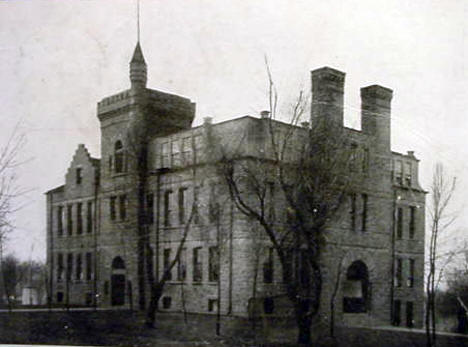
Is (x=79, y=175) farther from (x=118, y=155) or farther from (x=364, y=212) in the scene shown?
(x=364, y=212)

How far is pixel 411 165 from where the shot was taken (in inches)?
192

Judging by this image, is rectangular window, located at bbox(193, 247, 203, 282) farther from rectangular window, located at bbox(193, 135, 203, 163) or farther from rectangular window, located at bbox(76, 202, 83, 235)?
rectangular window, located at bbox(76, 202, 83, 235)

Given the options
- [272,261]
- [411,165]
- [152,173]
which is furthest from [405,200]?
[152,173]

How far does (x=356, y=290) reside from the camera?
4.78 meters

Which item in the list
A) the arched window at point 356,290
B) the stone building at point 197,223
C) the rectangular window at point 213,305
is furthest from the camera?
the arched window at point 356,290

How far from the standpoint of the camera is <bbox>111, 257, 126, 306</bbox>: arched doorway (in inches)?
179

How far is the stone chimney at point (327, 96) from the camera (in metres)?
4.69

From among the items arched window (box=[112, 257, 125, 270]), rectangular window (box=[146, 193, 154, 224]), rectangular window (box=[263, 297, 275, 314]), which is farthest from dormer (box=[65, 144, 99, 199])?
rectangular window (box=[263, 297, 275, 314])

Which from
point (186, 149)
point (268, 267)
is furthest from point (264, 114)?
point (268, 267)

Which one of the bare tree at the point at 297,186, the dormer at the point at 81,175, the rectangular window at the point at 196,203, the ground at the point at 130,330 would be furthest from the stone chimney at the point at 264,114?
the ground at the point at 130,330

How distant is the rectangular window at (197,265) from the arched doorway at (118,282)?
625 mm

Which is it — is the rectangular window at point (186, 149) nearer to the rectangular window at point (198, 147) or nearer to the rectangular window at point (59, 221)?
the rectangular window at point (198, 147)

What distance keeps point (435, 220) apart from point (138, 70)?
9.95 feet

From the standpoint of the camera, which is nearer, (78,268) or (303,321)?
(303,321)
